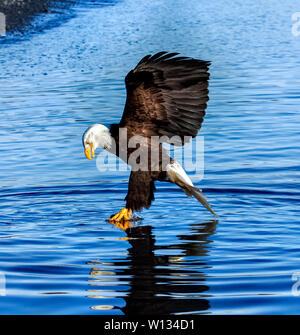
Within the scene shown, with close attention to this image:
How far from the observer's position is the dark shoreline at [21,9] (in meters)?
22.3

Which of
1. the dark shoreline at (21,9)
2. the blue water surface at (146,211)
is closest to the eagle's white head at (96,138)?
the blue water surface at (146,211)

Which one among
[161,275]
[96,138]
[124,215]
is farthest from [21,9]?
[161,275]

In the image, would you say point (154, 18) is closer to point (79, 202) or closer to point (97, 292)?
point (79, 202)

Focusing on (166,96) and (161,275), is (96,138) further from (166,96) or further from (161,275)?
(161,275)

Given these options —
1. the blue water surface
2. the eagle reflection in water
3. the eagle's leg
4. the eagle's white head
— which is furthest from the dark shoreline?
the eagle reflection in water

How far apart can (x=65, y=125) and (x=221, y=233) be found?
5.33 meters

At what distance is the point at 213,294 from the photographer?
4.85 meters

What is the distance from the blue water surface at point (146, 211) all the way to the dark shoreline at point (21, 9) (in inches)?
201

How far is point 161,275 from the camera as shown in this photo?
17.5ft

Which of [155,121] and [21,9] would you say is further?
[21,9]

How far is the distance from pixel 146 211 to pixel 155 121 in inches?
44.7

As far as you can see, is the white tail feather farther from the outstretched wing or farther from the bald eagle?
the outstretched wing

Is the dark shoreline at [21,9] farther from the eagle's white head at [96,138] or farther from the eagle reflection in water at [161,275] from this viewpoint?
the eagle reflection in water at [161,275]
